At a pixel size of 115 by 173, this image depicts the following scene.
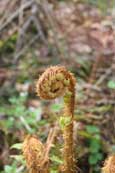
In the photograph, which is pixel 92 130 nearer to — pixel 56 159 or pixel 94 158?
pixel 94 158

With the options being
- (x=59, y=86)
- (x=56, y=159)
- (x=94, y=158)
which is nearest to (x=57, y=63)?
(x=94, y=158)

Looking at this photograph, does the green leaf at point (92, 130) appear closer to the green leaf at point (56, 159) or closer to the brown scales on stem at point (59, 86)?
the green leaf at point (56, 159)

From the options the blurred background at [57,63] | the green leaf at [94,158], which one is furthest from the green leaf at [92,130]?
the green leaf at [94,158]

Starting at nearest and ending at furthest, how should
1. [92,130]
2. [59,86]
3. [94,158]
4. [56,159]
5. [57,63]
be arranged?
[59,86], [56,159], [94,158], [92,130], [57,63]

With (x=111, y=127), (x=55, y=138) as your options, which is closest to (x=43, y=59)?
(x=111, y=127)

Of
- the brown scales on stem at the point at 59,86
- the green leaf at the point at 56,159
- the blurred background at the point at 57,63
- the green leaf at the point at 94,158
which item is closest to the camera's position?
the brown scales on stem at the point at 59,86

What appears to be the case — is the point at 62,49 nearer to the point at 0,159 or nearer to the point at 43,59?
the point at 43,59

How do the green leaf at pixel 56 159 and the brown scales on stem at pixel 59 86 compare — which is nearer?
the brown scales on stem at pixel 59 86

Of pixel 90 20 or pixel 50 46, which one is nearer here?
pixel 50 46

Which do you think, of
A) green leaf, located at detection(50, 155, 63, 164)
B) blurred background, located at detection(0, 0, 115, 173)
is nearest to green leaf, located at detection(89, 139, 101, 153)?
blurred background, located at detection(0, 0, 115, 173)
